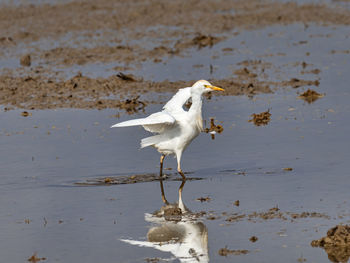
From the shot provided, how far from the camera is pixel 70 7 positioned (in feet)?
109

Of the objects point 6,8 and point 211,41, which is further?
point 6,8

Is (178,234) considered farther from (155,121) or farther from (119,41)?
(119,41)

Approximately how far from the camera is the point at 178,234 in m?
9.11

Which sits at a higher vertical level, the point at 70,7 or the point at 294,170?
the point at 70,7

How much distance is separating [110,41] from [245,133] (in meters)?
11.9

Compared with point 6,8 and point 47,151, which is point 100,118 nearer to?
point 47,151

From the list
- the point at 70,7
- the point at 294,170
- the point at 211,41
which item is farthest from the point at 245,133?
the point at 70,7

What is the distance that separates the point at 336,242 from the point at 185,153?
207 inches

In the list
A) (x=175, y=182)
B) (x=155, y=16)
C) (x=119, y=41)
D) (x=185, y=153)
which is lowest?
(x=175, y=182)

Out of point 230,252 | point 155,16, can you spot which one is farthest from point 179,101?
point 155,16

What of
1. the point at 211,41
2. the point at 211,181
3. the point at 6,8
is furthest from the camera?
the point at 6,8

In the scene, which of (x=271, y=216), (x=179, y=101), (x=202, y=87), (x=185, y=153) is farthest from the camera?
(x=185, y=153)

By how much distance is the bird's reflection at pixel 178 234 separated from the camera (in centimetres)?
849

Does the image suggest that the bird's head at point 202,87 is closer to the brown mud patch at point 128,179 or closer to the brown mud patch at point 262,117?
the brown mud patch at point 128,179
